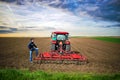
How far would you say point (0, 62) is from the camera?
695 centimetres

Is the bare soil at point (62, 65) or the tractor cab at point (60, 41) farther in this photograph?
the tractor cab at point (60, 41)

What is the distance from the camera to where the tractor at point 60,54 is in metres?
7.21

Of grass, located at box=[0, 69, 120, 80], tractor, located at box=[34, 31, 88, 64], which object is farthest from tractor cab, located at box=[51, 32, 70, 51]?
grass, located at box=[0, 69, 120, 80]

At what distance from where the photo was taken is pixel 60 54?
25.4 feet

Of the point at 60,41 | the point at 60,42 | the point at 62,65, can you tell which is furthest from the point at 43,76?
the point at 60,41

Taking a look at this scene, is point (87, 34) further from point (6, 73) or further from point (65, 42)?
point (6, 73)

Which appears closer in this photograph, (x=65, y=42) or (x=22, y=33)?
(x=22, y=33)

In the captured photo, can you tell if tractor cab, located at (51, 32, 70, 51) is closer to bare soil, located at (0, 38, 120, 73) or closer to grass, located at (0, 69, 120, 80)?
bare soil, located at (0, 38, 120, 73)

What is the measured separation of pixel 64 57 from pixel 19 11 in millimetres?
1685

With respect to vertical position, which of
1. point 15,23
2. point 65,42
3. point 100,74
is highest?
point 15,23

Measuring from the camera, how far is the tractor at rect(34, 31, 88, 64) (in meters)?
7.21

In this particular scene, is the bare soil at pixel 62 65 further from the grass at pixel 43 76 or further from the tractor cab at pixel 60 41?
the grass at pixel 43 76

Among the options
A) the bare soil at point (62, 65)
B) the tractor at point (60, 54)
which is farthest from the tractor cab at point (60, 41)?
the bare soil at point (62, 65)

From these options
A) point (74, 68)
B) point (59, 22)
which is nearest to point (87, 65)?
point (74, 68)
